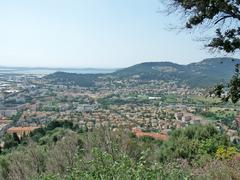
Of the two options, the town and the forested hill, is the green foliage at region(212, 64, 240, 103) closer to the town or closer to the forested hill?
the town

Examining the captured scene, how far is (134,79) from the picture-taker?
132 meters

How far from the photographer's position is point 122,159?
18.9ft

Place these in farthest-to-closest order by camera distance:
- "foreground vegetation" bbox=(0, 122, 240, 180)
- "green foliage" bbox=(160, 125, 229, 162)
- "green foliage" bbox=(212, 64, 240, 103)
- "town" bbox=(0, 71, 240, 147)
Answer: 1. "town" bbox=(0, 71, 240, 147)
2. "green foliage" bbox=(160, 125, 229, 162)
3. "green foliage" bbox=(212, 64, 240, 103)
4. "foreground vegetation" bbox=(0, 122, 240, 180)

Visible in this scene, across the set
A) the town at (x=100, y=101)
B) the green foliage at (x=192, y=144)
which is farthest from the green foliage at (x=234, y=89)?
the town at (x=100, y=101)

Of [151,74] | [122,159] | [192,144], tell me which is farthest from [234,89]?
[151,74]

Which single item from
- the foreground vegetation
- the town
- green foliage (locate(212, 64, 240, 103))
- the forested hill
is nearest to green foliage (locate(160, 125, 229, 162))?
the foreground vegetation

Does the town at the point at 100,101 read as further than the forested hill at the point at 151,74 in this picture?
No

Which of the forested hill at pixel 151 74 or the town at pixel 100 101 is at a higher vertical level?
the forested hill at pixel 151 74

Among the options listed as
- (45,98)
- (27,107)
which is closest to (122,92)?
(45,98)

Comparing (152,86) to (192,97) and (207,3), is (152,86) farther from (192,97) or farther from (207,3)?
(207,3)

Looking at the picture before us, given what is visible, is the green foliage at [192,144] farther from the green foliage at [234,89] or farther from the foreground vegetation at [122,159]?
the green foliage at [234,89]

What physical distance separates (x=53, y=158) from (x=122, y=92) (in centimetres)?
10302

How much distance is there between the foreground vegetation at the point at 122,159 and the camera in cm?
566

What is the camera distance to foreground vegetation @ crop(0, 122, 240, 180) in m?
5.66
